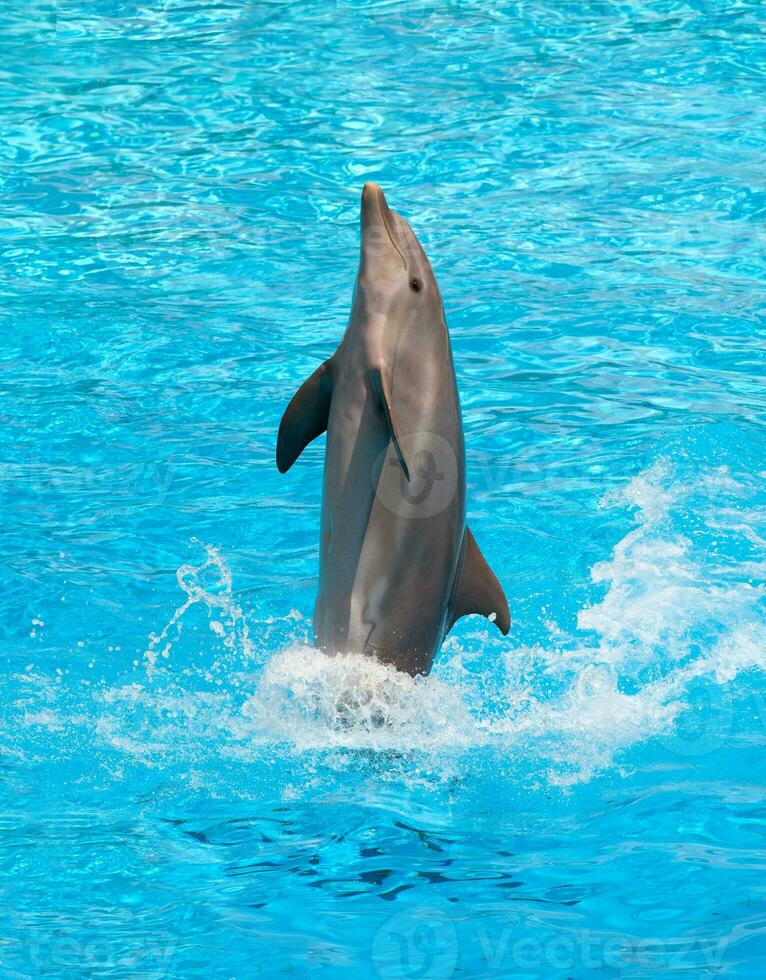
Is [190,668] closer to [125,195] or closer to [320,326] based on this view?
[320,326]

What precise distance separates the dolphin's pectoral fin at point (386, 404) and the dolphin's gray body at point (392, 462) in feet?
0.04

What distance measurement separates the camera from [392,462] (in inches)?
183

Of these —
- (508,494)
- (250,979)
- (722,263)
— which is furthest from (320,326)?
(250,979)

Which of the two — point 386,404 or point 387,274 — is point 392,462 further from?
point 387,274

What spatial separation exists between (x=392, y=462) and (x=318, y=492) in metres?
2.76

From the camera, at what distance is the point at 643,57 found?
1279 cm

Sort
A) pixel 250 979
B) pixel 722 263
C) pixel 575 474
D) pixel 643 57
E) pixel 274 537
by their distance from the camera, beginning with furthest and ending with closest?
pixel 643 57, pixel 722 263, pixel 575 474, pixel 274 537, pixel 250 979

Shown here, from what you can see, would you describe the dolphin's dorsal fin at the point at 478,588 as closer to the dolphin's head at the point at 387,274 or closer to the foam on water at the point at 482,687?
the foam on water at the point at 482,687

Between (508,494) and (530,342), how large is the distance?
173cm

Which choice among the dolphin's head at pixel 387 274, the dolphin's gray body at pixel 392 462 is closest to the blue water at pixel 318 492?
the dolphin's gray body at pixel 392 462

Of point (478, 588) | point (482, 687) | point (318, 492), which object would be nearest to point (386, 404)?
point (478, 588)

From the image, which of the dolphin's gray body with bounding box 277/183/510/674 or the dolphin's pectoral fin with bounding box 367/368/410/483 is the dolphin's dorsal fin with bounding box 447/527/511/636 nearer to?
the dolphin's gray body with bounding box 277/183/510/674

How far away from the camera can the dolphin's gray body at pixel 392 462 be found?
15.2ft

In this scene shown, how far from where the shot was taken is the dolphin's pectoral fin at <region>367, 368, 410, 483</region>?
429 centimetres
